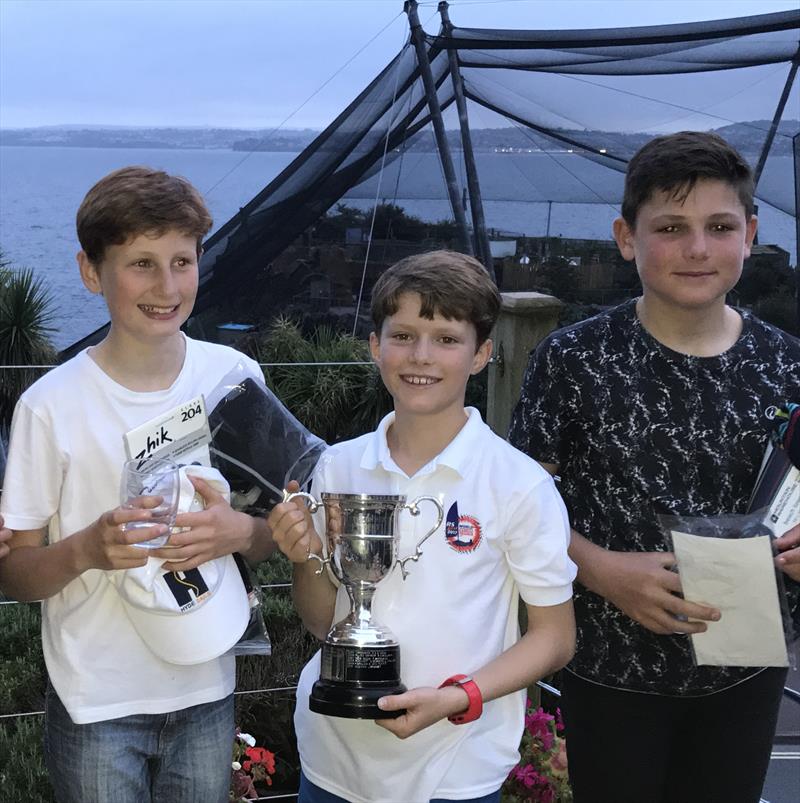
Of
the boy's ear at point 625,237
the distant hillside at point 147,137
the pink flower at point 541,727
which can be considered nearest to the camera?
the boy's ear at point 625,237

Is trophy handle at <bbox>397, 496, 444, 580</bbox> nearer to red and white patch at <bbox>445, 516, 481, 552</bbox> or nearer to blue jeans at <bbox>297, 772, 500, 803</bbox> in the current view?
red and white patch at <bbox>445, 516, 481, 552</bbox>

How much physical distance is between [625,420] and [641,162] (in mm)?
483

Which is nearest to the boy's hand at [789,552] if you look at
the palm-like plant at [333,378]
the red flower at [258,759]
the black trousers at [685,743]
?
the black trousers at [685,743]

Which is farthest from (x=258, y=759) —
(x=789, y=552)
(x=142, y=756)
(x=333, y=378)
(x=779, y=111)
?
(x=779, y=111)

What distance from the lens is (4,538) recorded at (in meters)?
1.87

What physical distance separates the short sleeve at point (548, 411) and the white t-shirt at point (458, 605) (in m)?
0.18

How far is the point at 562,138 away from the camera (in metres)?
4.49

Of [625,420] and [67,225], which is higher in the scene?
[67,225]

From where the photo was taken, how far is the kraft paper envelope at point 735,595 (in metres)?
1.87

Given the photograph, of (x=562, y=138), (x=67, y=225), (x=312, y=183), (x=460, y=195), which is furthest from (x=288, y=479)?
(x=67, y=225)

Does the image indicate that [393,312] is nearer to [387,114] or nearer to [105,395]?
[105,395]

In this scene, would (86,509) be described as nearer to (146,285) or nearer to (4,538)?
(4,538)

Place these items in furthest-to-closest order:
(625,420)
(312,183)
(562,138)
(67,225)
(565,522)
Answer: (67,225) → (562,138) → (312,183) → (625,420) → (565,522)

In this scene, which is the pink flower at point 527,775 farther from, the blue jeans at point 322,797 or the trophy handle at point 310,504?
the trophy handle at point 310,504
